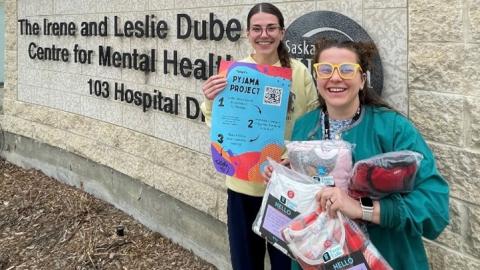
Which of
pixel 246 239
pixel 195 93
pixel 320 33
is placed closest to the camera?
pixel 246 239

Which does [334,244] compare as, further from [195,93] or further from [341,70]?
[195,93]

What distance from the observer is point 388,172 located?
1.68 m

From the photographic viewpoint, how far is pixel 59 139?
6.13 m

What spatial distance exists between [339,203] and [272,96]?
0.90m

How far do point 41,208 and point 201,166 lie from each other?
94.4 inches

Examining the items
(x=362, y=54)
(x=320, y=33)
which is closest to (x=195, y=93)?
(x=320, y=33)

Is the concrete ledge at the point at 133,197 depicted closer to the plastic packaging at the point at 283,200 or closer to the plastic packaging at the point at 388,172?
the plastic packaging at the point at 283,200

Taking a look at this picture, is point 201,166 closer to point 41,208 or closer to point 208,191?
point 208,191

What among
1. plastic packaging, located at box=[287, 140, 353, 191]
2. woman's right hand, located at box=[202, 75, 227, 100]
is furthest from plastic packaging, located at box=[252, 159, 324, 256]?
woman's right hand, located at box=[202, 75, 227, 100]

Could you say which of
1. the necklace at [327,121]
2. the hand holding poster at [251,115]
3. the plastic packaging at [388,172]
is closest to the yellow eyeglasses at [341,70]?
the necklace at [327,121]

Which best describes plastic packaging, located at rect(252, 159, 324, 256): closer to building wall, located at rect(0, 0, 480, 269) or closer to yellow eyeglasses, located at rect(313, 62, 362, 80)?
yellow eyeglasses, located at rect(313, 62, 362, 80)

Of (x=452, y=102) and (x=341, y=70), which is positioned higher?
(x=341, y=70)

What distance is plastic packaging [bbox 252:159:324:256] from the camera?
182cm

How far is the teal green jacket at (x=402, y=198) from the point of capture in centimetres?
171
